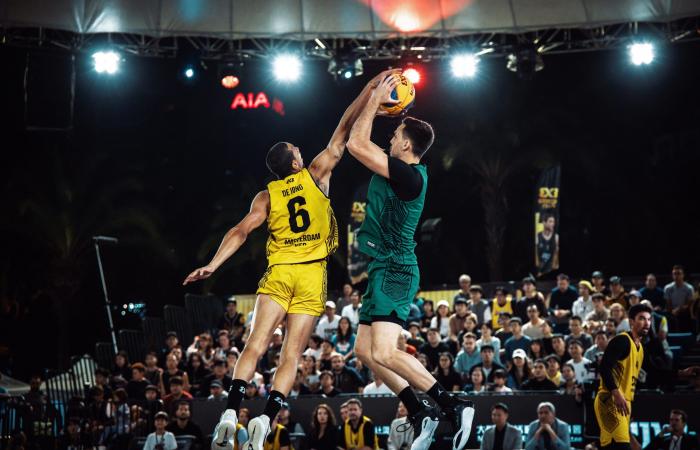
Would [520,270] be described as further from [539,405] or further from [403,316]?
[403,316]

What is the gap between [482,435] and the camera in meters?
13.0

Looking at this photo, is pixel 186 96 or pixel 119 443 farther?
pixel 186 96

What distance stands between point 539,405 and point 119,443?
240 inches

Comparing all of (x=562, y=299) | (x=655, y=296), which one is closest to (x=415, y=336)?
(x=562, y=299)

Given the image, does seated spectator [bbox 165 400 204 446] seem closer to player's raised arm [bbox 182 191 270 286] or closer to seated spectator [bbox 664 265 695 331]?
player's raised arm [bbox 182 191 270 286]

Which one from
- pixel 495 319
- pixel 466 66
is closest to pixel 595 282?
pixel 495 319

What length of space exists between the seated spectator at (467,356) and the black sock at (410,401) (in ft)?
21.4

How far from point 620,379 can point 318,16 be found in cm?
1053

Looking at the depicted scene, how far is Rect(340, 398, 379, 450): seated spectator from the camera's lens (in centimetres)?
1288

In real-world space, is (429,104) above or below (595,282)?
above

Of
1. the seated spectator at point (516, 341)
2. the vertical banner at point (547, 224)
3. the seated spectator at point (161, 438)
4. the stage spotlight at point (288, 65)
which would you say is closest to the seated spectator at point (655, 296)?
the seated spectator at point (516, 341)

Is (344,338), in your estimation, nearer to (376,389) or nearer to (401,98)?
(376,389)

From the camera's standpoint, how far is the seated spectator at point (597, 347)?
1345cm

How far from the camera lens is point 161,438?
1324 cm
